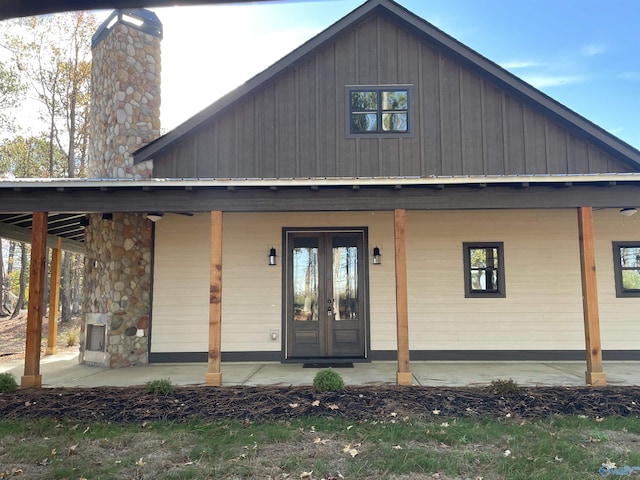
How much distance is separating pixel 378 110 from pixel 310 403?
5154mm

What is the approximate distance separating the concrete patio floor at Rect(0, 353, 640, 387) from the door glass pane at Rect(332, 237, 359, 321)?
0.96 metres

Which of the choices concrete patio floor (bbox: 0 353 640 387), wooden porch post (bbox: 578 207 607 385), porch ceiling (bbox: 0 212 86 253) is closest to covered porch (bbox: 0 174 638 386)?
wooden porch post (bbox: 578 207 607 385)

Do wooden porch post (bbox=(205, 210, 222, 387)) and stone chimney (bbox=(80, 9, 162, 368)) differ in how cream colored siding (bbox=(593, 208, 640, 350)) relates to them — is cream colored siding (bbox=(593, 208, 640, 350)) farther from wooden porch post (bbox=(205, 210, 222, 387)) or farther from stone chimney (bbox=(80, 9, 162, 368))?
stone chimney (bbox=(80, 9, 162, 368))

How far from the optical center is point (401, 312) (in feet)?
20.4

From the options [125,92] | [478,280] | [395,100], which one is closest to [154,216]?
[125,92]

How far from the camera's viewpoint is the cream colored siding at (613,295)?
26.5 feet

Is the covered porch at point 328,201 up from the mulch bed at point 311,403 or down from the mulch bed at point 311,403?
up

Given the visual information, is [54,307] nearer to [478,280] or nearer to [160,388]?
[160,388]

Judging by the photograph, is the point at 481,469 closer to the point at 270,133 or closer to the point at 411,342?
the point at 411,342

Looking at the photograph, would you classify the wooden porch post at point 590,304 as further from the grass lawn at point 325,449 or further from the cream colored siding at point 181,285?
the cream colored siding at point 181,285

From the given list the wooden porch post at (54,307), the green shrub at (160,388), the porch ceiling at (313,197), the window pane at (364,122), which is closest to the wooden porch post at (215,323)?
the green shrub at (160,388)

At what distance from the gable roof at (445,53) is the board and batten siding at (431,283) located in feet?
4.11

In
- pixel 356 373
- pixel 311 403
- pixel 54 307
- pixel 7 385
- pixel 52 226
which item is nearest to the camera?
pixel 311 403

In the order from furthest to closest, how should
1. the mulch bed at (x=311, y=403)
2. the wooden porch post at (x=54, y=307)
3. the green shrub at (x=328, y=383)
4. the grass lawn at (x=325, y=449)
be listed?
the wooden porch post at (x=54, y=307) < the green shrub at (x=328, y=383) < the mulch bed at (x=311, y=403) < the grass lawn at (x=325, y=449)
